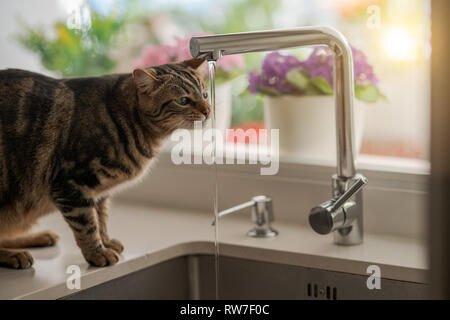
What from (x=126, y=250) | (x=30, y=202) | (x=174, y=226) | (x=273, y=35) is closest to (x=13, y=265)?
(x=30, y=202)

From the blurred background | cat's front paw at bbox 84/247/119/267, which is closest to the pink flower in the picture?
the blurred background

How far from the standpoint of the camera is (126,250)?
1318mm

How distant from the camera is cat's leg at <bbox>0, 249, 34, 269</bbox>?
1.21m

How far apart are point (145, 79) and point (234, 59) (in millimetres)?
529

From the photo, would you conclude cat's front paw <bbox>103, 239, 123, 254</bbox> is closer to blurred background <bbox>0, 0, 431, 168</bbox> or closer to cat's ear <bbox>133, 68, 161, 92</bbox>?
cat's ear <bbox>133, 68, 161, 92</bbox>

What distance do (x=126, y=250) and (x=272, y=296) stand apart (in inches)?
13.5

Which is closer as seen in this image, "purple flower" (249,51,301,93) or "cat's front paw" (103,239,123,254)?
"cat's front paw" (103,239,123,254)

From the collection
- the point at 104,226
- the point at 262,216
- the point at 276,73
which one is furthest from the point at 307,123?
the point at 104,226

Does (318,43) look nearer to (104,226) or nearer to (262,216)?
(262,216)

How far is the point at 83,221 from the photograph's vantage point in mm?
1188

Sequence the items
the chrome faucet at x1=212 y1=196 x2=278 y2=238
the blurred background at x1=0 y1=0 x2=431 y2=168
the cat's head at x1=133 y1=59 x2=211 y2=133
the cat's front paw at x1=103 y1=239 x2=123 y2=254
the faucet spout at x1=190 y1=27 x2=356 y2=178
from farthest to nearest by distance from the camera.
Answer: the blurred background at x1=0 y1=0 x2=431 y2=168
the chrome faucet at x1=212 y1=196 x2=278 y2=238
the cat's front paw at x1=103 y1=239 x2=123 y2=254
the cat's head at x1=133 y1=59 x2=211 y2=133
the faucet spout at x1=190 y1=27 x2=356 y2=178

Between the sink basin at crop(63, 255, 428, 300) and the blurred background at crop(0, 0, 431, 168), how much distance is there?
415 millimetres

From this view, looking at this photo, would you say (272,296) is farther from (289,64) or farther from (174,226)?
(289,64)

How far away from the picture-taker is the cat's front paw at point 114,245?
1.30 metres
